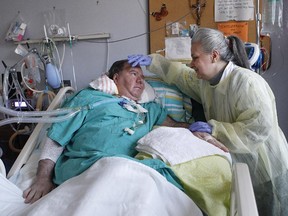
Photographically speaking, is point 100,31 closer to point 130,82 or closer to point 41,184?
point 130,82

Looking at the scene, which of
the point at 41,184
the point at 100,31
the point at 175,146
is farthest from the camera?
the point at 100,31

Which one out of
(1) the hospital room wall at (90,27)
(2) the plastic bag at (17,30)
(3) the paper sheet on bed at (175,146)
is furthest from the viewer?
(2) the plastic bag at (17,30)

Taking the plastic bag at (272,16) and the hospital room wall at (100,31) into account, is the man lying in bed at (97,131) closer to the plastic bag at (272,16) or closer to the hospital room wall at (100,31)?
the hospital room wall at (100,31)

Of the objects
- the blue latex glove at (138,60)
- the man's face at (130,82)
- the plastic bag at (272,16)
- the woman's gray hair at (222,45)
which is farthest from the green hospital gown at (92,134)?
the plastic bag at (272,16)

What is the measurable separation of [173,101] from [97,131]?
0.61 metres

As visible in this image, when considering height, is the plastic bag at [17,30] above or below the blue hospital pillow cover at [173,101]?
above

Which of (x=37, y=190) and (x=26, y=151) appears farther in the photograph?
(x=26, y=151)

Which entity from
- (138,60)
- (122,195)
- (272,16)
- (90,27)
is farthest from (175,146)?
(90,27)

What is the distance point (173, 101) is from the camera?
6.39ft

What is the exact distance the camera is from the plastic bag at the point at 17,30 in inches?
106

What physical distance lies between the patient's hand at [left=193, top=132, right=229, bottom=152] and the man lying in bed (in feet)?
0.04

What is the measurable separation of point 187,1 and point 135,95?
39.1 inches

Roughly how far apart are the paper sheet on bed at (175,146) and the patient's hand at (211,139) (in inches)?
2.1

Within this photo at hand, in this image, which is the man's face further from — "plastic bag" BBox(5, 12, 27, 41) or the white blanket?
"plastic bag" BBox(5, 12, 27, 41)
